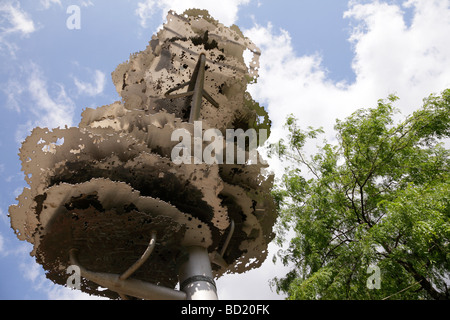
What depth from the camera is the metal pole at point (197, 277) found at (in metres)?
3.10

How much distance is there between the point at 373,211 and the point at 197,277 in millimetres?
6727

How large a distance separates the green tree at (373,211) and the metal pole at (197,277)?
3.58 metres

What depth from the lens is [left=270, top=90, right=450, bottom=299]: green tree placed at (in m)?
6.14

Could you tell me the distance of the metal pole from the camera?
310 centimetres

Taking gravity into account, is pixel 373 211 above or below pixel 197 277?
above

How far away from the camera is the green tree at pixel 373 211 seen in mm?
6141

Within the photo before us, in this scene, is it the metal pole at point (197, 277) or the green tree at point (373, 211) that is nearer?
the metal pole at point (197, 277)

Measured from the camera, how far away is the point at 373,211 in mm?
8703

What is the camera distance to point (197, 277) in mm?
3260

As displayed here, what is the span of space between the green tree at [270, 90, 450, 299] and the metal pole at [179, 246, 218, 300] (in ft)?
11.8

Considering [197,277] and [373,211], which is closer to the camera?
[197,277]

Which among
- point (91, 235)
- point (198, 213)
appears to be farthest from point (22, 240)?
point (198, 213)

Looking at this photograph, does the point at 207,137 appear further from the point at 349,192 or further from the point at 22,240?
the point at 349,192

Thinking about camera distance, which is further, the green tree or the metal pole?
the green tree
